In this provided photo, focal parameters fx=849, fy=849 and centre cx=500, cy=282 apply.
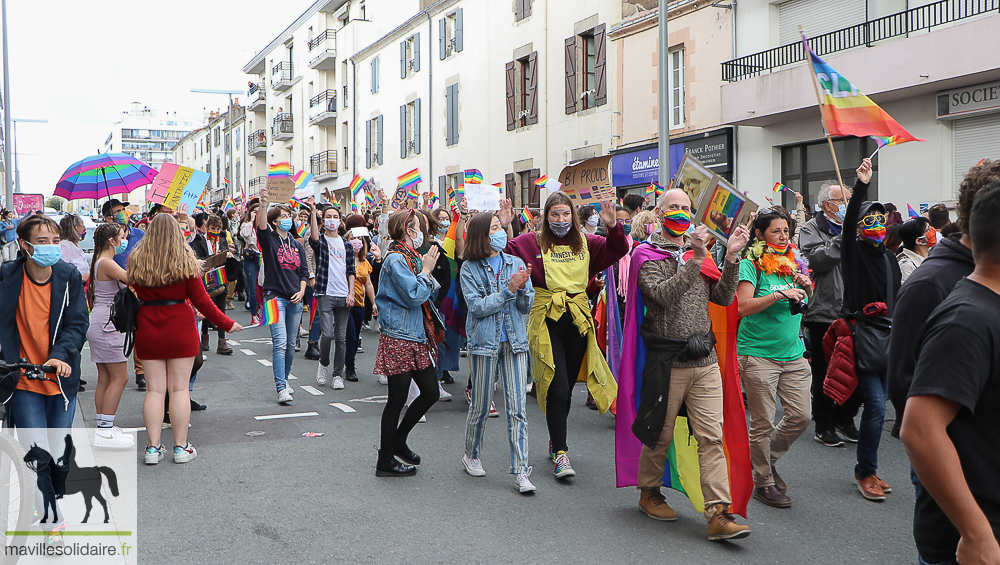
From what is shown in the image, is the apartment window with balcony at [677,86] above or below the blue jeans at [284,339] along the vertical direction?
above

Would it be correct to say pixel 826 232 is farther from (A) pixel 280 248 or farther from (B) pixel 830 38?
(B) pixel 830 38

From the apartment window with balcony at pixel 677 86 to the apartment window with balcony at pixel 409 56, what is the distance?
587 inches

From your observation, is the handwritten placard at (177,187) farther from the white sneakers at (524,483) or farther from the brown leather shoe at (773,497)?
the brown leather shoe at (773,497)

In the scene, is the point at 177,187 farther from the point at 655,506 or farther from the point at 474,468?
the point at 655,506

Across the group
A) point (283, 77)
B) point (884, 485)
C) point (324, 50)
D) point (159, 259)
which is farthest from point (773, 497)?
point (283, 77)

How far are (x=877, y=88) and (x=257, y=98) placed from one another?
151ft

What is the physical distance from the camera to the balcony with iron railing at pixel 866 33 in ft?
44.0

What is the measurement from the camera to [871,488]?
5.23 metres

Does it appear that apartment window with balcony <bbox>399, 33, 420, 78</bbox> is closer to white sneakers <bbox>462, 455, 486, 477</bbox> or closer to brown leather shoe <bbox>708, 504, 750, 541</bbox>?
white sneakers <bbox>462, 455, 486, 477</bbox>

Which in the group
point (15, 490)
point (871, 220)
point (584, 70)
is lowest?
A: point (15, 490)

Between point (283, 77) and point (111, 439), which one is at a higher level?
point (283, 77)

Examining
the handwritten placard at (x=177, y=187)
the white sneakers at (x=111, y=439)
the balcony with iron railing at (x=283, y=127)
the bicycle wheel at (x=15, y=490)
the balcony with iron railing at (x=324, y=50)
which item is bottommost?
the white sneakers at (x=111, y=439)

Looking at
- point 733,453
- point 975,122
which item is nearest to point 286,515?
point 733,453

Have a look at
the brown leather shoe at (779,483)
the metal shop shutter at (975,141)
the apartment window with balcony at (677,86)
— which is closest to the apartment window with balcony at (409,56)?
the apartment window with balcony at (677,86)
